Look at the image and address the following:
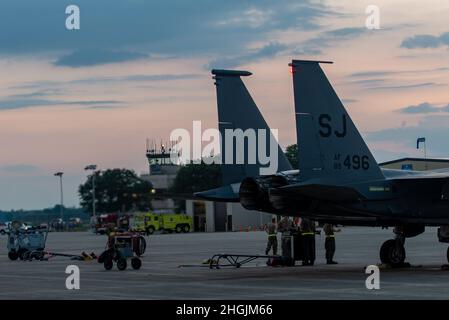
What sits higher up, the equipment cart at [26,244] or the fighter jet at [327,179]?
the fighter jet at [327,179]

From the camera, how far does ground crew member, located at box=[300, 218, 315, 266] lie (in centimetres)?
3045

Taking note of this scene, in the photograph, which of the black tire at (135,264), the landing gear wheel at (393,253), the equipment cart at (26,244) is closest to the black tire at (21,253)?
the equipment cart at (26,244)

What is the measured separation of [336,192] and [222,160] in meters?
4.16

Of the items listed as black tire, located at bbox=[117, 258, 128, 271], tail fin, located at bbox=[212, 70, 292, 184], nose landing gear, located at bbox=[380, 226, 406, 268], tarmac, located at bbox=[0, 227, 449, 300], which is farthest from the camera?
black tire, located at bbox=[117, 258, 128, 271]

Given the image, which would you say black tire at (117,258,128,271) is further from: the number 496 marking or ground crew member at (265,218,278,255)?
the number 496 marking

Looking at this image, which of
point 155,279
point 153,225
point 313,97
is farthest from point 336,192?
point 153,225

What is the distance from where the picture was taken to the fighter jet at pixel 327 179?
2475cm

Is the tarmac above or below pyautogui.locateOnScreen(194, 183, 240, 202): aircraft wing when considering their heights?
below

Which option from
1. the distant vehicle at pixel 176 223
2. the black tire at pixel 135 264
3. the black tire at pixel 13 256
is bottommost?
the black tire at pixel 135 264

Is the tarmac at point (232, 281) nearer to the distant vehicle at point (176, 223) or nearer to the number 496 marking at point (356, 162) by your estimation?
the number 496 marking at point (356, 162)

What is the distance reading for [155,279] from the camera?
26.1 metres

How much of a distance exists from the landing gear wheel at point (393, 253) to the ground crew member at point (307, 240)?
2.81m

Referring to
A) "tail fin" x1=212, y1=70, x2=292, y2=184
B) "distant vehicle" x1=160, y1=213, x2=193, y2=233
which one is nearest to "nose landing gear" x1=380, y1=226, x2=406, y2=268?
"tail fin" x1=212, y1=70, x2=292, y2=184

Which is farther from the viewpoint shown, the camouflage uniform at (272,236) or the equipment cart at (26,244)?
the equipment cart at (26,244)
